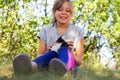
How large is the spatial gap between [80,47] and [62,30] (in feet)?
1.00

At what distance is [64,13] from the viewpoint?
3658mm

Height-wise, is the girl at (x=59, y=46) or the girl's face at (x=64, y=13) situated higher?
the girl's face at (x=64, y=13)

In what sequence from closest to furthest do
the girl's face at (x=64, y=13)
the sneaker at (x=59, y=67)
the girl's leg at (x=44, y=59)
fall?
the sneaker at (x=59, y=67) < the girl's leg at (x=44, y=59) < the girl's face at (x=64, y=13)

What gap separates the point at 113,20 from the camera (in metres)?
9.65

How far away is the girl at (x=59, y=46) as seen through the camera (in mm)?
2848

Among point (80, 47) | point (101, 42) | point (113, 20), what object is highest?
point (80, 47)

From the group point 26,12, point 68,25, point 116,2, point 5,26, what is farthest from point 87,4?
point 68,25

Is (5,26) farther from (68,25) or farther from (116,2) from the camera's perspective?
(68,25)

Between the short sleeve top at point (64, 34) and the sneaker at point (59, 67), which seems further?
the short sleeve top at point (64, 34)

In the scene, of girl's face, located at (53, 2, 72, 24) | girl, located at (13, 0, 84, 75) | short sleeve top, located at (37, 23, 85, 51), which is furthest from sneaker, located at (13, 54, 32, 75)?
girl's face, located at (53, 2, 72, 24)

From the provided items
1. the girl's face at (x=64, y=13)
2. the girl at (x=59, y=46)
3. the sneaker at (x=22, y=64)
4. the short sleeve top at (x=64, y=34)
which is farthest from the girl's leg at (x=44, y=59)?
the girl's face at (x=64, y=13)

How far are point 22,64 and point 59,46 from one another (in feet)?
1.76

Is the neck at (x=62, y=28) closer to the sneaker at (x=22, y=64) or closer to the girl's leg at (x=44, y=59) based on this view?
the girl's leg at (x=44, y=59)

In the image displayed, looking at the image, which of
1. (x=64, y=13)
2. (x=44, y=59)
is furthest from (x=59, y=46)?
(x=64, y=13)
